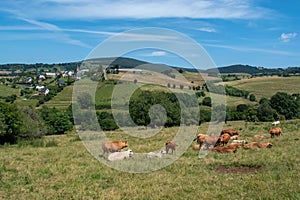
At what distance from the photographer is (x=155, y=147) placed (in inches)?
948

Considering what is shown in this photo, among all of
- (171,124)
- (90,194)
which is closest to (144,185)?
(90,194)

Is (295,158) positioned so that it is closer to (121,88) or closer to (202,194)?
(202,194)

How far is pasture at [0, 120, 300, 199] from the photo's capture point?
11.8m

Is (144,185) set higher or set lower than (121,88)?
lower

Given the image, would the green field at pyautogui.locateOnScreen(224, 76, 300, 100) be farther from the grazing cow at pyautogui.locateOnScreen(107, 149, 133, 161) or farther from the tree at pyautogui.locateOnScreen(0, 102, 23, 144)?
the grazing cow at pyautogui.locateOnScreen(107, 149, 133, 161)

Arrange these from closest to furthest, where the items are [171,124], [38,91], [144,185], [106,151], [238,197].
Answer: [238,197]
[144,185]
[106,151]
[171,124]
[38,91]

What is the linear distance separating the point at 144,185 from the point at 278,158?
7.49 m

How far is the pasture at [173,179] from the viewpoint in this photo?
1177 centimetres

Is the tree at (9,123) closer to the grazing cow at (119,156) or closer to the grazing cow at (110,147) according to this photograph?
the grazing cow at (110,147)

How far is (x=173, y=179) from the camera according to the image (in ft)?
46.0

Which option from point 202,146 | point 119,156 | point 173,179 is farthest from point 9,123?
point 173,179

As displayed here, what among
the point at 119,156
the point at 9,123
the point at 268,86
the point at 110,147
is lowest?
the point at 119,156

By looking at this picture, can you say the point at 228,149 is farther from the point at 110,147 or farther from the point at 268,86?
the point at 268,86

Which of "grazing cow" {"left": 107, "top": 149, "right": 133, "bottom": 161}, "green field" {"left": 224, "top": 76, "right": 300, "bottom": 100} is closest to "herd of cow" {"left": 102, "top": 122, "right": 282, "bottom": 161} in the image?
"grazing cow" {"left": 107, "top": 149, "right": 133, "bottom": 161}
